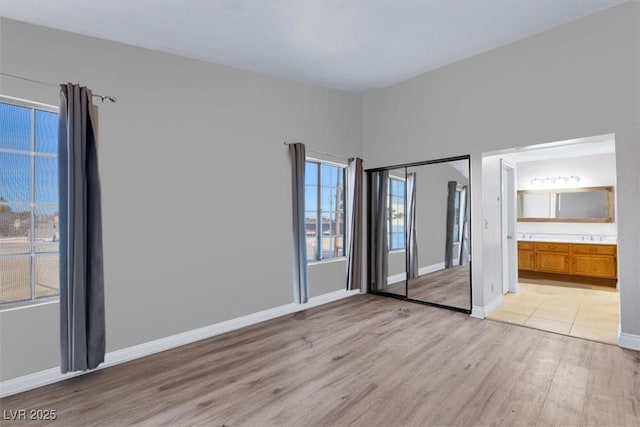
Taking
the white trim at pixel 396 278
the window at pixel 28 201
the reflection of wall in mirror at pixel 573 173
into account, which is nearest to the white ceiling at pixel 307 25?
the window at pixel 28 201

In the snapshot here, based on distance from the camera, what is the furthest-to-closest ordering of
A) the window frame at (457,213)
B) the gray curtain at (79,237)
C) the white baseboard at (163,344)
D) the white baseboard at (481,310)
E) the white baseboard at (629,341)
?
the window frame at (457,213) → the white baseboard at (481,310) → the white baseboard at (629,341) → the gray curtain at (79,237) → the white baseboard at (163,344)

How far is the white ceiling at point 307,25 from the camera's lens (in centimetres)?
273

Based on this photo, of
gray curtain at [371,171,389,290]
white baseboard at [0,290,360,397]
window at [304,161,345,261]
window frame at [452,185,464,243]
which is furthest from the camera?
gray curtain at [371,171,389,290]

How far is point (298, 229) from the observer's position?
428 centimetres

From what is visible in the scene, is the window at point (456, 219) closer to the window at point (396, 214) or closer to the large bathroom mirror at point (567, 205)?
the window at point (396, 214)

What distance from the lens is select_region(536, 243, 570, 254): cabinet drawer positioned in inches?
239

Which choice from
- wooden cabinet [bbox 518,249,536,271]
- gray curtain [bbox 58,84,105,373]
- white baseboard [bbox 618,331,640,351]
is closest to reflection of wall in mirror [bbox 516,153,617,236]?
wooden cabinet [bbox 518,249,536,271]

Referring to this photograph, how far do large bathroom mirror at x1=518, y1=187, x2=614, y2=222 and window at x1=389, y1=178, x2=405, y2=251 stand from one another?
368 centimetres

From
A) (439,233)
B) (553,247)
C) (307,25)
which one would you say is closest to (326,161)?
(439,233)

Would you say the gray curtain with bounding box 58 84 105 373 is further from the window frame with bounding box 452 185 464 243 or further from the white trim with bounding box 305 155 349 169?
the window frame with bounding box 452 185 464 243

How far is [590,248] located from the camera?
5832 millimetres

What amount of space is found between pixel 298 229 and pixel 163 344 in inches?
77.9

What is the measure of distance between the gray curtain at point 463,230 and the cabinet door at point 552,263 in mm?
3121

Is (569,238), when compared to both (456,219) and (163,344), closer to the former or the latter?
(456,219)
